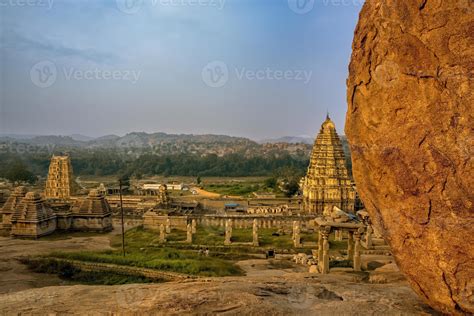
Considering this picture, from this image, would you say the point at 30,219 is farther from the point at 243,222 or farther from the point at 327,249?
the point at 327,249

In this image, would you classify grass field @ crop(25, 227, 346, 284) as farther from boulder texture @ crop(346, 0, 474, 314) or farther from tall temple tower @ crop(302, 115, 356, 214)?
boulder texture @ crop(346, 0, 474, 314)

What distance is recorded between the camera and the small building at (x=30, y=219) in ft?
89.9

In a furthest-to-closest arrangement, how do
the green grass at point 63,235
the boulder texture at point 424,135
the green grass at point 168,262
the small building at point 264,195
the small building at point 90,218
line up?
1. the small building at point 264,195
2. the small building at point 90,218
3. the green grass at point 63,235
4. the green grass at point 168,262
5. the boulder texture at point 424,135

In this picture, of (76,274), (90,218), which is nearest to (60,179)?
(90,218)

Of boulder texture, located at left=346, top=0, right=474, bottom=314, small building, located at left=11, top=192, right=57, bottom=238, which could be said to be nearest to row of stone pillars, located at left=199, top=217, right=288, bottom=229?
small building, located at left=11, top=192, right=57, bottom=238

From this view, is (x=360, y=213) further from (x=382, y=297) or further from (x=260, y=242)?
(x=382, y=297)

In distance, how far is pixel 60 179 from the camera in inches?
1938

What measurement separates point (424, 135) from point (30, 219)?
92.0 feet

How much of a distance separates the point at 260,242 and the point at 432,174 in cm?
2344

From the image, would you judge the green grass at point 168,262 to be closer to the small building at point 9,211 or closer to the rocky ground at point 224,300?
the rocky ground at point 224,300

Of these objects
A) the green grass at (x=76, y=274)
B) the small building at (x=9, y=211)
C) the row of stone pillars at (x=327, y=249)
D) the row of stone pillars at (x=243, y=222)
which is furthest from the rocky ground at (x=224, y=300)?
the row of stone pillars at (x=243, y=222)

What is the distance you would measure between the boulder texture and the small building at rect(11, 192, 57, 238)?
2680cm

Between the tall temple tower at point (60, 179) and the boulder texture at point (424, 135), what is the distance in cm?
4821

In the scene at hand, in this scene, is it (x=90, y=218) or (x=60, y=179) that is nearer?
(x=90, y=218)
